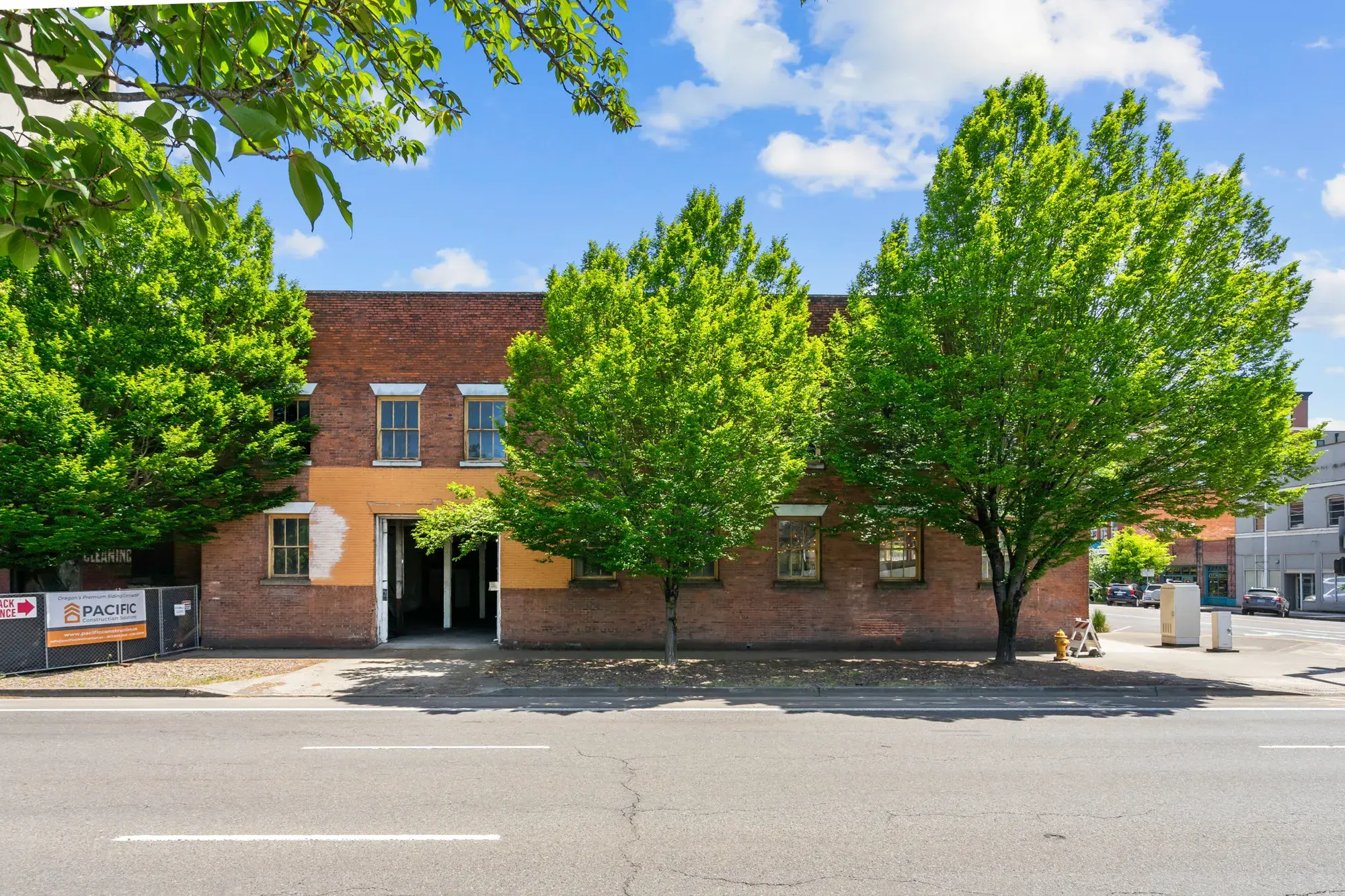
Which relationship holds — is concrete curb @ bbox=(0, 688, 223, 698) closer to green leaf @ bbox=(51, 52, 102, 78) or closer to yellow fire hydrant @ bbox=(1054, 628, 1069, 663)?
green leaf @ bbox=(51, 52, 102, 78)

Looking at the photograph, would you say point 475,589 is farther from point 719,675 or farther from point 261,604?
point 719,675

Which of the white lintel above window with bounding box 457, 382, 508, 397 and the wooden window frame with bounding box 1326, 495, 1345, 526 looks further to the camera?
the wooden window frame with bounding box 1326, 495, 1345, 526

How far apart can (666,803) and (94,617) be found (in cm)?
1330

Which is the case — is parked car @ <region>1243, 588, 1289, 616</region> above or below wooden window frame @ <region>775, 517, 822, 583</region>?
below

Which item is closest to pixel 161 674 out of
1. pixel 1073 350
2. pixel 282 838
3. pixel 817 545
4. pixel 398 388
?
pixel 398 388

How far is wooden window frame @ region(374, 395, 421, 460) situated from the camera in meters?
18.4

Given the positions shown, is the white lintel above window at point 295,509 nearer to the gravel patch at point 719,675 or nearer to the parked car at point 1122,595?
the gravel patch at point 719,675

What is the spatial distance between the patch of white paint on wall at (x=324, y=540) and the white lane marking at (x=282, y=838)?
12308 millimetres

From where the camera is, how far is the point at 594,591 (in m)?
18.2

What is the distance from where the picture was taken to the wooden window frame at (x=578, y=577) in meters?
18.3

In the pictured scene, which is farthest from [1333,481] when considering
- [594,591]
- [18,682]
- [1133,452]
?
[18,682]

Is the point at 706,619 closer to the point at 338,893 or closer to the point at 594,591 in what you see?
the point at 594,591

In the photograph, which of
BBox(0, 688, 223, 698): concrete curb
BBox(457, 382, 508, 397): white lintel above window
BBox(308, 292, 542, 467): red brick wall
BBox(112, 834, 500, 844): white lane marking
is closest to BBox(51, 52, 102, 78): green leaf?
BBox(112, 834, 500, 844): white lane marking

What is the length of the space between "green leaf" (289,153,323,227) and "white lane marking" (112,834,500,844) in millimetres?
5270
